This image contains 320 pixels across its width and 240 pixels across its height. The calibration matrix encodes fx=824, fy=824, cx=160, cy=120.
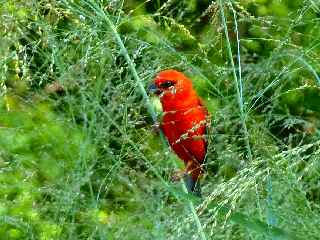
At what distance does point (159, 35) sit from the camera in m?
1.64

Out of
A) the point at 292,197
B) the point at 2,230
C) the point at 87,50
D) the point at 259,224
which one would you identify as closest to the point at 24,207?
the point at 2,230

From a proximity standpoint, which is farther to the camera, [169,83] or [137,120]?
[169,83]

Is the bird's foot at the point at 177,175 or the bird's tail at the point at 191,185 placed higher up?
the bird's foot at the point at 177,175

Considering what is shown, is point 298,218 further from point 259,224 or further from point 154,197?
point 154,197

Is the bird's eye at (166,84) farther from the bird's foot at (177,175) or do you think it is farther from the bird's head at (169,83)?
the bird's foot at (177,175)

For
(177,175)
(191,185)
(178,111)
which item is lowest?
(191,185)

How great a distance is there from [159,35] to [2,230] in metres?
1.16

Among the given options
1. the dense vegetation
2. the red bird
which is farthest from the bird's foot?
the red bird

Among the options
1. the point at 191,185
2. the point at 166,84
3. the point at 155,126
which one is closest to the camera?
the point at 155,126

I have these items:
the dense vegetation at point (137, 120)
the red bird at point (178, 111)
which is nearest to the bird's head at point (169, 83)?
the red bird at point (178, 111)

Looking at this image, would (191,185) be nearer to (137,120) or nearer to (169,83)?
(169,83)

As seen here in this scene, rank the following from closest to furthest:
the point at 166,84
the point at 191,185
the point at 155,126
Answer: the point at 155,126 < the point at 191,185 < the point at 166,84

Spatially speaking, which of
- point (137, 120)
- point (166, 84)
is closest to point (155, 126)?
point (137, 120)

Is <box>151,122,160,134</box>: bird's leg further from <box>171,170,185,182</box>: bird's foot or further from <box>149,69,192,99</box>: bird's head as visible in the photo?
<box>149,69,192,99</box>: bird's head
